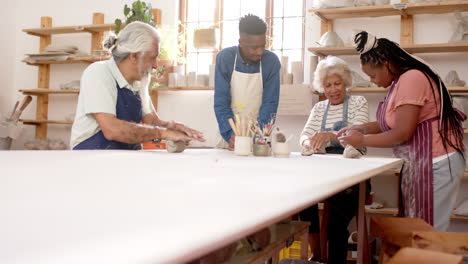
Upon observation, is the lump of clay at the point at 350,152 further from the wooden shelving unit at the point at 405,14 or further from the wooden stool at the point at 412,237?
the wooden shelving unit at the point at 405,14

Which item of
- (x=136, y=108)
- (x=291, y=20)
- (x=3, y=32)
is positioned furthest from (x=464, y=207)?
(x=3, y=32)

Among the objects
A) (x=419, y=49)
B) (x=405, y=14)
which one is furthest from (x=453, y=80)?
(x=405, y=14)

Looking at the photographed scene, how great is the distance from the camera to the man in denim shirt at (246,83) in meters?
2.91

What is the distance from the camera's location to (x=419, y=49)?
4.31 metres

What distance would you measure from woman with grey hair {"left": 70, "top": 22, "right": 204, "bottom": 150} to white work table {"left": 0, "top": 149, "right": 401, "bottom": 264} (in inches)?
35.7

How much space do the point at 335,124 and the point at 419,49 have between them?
1.75m

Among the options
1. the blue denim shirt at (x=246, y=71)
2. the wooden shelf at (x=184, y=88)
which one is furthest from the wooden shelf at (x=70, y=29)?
the blue denim shirt at (x=246, y=71)

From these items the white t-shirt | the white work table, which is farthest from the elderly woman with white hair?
the white work table

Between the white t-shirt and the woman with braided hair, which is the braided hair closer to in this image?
the woman with braided hair

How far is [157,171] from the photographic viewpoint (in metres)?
1.25

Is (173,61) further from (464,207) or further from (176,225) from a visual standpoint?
(176,225)

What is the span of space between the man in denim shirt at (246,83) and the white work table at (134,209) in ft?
5.46

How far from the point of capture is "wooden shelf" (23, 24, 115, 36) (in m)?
5.45

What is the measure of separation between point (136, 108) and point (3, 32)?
442 cm
